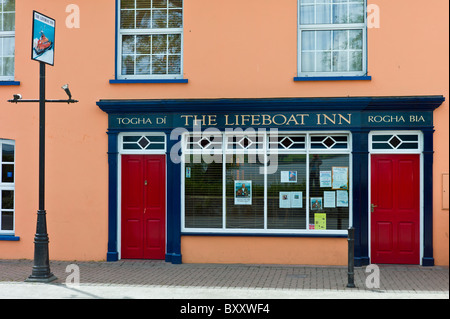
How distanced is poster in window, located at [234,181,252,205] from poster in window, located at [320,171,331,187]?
1489 millimetres

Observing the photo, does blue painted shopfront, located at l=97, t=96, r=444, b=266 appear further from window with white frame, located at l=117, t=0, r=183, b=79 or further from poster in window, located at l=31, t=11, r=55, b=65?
poster in window, located at l=31, t=11, r=55, b=65

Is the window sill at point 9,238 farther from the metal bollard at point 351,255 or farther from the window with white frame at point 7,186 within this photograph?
the metal bollard at point 351,255

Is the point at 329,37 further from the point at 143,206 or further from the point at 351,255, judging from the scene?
the point at 143,206

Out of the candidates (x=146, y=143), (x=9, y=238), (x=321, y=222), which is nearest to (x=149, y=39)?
(x=146, y=143)

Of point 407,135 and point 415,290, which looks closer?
point 415,290

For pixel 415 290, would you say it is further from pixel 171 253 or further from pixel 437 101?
pixel 171 253

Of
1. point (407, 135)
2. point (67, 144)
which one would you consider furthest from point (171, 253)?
point (407, 135)

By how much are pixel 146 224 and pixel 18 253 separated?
288 cm

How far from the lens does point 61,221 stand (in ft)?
36.6

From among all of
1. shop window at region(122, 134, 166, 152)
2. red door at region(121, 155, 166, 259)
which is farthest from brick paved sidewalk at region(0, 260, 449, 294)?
shop window at region(122, 134, 166, 152)

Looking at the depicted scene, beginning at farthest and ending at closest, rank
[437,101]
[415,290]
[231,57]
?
[231,57] < [437,101] < [415,290]

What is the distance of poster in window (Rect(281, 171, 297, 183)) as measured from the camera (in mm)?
10781

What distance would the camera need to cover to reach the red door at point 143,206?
1108cm

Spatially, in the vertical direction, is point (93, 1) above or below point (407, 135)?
above
